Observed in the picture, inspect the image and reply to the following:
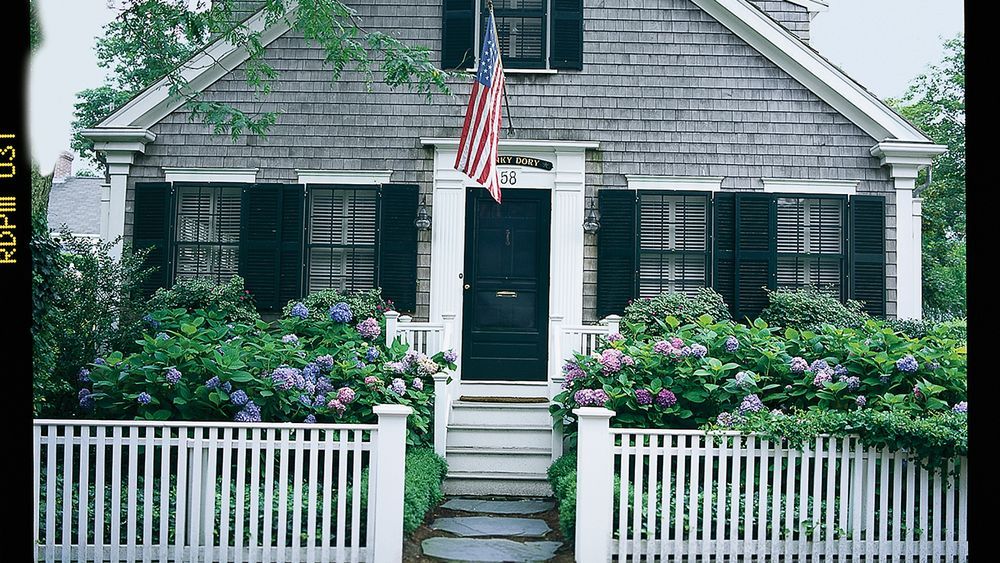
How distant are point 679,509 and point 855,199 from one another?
5823mm

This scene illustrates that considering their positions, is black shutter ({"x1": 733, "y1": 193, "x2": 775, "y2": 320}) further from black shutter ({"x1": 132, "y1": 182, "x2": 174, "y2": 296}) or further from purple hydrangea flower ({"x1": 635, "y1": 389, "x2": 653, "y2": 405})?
black shutter ({"x1": 132, "y1": 182, "x2": 174, "y2": 296})

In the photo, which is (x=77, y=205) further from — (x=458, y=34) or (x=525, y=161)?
(x=525, y=161)

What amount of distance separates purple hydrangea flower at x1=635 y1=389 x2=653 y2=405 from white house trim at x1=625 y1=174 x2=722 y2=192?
362 centimetres

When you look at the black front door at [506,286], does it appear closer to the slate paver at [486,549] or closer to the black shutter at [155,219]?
the black shutter at [155,219]

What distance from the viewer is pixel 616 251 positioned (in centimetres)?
1022

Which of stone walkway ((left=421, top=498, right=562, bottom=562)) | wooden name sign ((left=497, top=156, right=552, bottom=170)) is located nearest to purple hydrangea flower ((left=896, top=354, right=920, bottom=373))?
stone walkway ((left=421, top=498, right=562, bottom=562))

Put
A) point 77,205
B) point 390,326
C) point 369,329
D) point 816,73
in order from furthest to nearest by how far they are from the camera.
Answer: point 77,205
point 816,73
point 390,326
point 369,329

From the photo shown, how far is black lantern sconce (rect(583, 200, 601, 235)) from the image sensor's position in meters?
10.2

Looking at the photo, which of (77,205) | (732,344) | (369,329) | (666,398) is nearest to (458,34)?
(369,329)

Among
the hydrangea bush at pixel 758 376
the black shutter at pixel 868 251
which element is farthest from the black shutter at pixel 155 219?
the black shutter at pixel 868 251

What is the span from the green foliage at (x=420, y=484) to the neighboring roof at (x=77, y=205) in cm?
1612

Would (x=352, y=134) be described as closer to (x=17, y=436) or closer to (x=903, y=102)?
(x=17, y=436)

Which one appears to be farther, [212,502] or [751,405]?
[751,405]

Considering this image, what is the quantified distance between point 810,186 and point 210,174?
21.0ft
